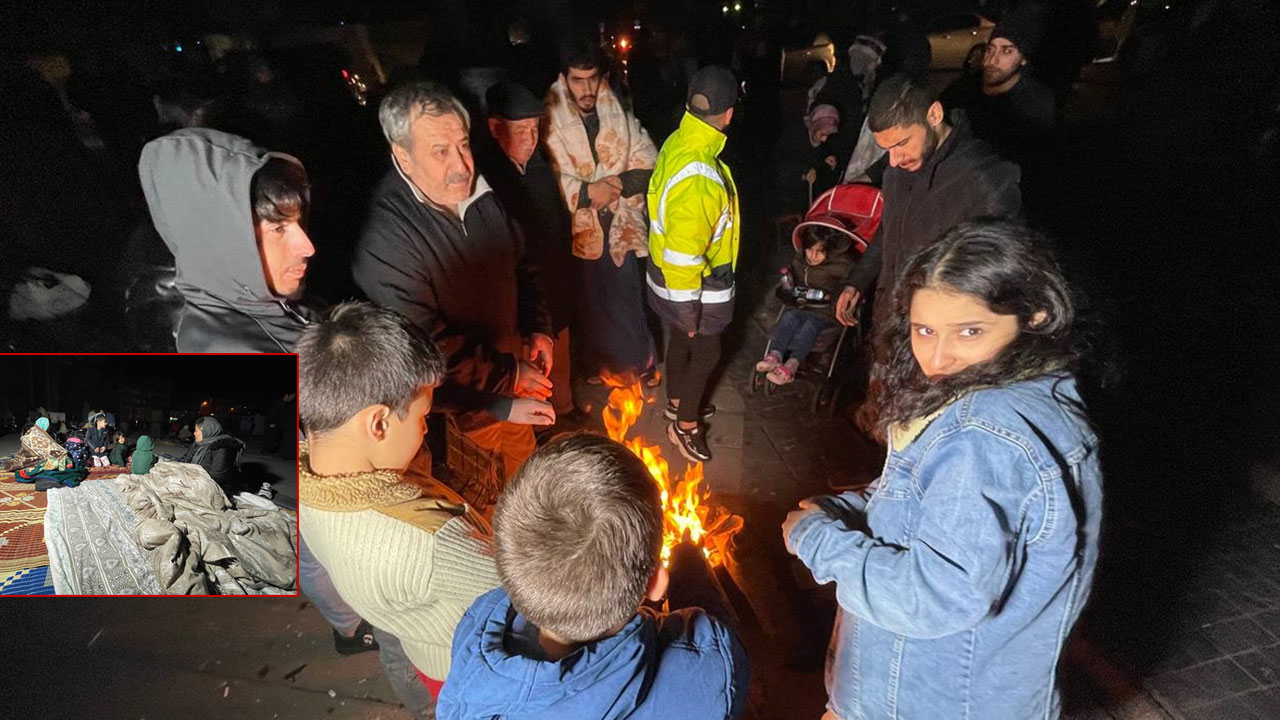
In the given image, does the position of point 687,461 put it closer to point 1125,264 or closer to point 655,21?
point 1125,264

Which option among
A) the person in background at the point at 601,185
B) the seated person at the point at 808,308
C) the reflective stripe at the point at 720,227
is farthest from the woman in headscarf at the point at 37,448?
the seated person at the point at 808,308

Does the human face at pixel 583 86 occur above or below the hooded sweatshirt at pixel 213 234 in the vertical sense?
above

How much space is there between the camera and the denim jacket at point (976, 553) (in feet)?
4.87

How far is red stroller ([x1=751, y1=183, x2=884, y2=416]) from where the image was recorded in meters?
5.34

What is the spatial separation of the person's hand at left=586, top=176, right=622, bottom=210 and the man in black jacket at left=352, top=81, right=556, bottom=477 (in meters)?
1.43

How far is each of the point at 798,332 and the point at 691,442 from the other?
60.3 inches

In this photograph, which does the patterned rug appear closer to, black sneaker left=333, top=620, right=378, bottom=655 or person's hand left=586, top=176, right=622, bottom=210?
black sneaker left=333, top=620, right=378, bottom=655

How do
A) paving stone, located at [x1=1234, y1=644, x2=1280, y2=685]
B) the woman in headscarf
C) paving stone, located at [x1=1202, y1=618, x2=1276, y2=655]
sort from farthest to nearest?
1. paving stone, located at [x1=1202, y1=618, x2=1276, y2=655]
2. paving stone, located at [x1=1234, y1=644, x2=1280, y2=685]
3. the woman in headscarf

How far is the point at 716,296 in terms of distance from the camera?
15.4ft

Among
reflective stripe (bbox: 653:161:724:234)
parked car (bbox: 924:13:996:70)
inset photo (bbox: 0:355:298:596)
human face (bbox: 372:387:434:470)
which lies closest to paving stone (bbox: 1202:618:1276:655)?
reflective stripe (bbox: 653:161:724:234)

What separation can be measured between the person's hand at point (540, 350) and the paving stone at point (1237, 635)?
13.7 feet

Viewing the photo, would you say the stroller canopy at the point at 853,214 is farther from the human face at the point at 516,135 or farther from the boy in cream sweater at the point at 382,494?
the boy in cream sweater at the point at 382,494

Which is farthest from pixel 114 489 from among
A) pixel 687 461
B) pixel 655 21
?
pixel 655 21

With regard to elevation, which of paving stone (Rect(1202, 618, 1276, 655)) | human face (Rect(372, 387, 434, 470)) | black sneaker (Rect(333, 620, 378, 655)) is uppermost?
human face (Rect(372, 387, 434, 470))
